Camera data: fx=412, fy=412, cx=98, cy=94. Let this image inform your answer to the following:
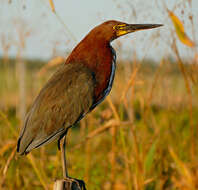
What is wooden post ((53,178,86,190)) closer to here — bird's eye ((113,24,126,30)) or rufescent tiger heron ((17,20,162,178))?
rufescent tiger heron ((17,20,162,178))

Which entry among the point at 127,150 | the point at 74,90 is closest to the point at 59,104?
the point at 74,90

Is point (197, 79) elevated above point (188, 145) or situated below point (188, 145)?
above

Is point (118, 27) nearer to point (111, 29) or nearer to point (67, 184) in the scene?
point (111, 29)

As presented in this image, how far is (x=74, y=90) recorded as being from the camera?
7.79ft

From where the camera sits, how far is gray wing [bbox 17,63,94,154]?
230cm

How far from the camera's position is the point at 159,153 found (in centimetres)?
350

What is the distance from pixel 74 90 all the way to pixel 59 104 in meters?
0.12

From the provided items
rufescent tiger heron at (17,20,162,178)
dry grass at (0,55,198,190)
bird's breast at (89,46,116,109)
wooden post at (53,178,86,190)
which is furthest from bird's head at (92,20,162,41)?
wooden post at (53,178,86,190)

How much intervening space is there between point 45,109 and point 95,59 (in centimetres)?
42

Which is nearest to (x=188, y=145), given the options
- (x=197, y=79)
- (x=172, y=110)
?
(x=172, y=110)

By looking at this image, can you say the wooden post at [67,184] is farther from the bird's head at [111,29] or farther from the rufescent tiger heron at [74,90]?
the bird's head at [111,29]

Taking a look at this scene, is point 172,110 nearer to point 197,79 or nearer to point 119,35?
point 197,79

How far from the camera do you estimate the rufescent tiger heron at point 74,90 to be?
7.55 feet

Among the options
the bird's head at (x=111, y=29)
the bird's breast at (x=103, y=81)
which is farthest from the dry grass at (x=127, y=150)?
the bird's head at (x=111, y=29)
